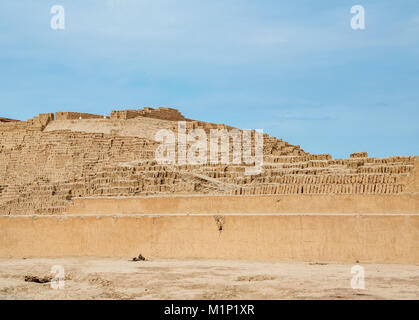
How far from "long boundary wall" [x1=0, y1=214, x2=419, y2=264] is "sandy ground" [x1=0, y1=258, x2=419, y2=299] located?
536mm

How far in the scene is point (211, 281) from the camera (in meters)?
8.79

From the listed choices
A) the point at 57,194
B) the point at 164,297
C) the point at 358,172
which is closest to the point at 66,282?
the point at 164,297

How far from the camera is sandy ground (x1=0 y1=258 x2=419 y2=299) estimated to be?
24.7 feet

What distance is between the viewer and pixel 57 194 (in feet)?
75.7

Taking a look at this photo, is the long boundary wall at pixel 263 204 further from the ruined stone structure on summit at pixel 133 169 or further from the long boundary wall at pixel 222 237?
the long boundary wall at pixel 222 237

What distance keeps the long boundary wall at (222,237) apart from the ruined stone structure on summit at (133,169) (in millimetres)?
2651

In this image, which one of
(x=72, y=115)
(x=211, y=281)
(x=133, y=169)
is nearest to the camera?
(x=211, y=281)

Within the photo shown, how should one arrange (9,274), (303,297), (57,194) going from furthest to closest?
(57,194) < (9,274) < (303,297)

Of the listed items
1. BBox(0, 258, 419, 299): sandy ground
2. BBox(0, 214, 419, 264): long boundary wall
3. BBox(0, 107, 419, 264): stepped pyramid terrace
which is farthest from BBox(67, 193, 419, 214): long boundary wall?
BBox(0, 258, 419, 299): sandy ground

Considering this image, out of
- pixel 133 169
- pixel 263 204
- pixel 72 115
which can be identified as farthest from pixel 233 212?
pixel 72 115

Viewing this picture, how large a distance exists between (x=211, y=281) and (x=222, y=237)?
346cm

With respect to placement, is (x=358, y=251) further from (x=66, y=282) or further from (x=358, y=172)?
(x=358, y=172)

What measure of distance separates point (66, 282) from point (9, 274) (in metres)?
1.52

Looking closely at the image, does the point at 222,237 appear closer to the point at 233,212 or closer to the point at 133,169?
the point at 233,212
